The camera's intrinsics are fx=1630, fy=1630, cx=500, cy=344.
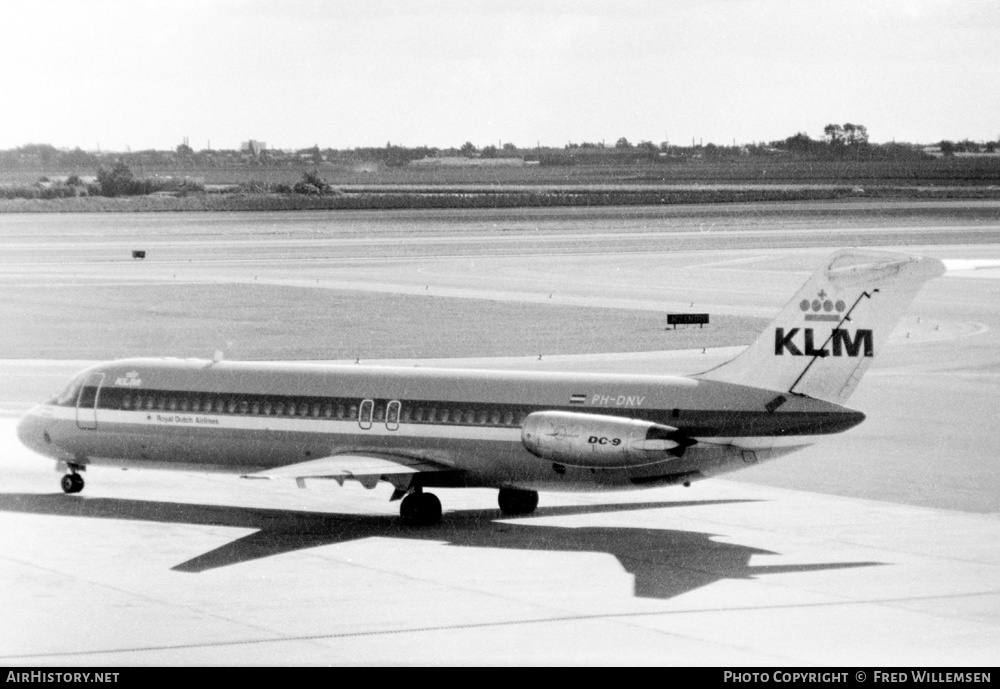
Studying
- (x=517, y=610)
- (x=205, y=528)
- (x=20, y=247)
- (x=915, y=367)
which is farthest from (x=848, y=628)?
(x=20, y=247)

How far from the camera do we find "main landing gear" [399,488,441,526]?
29.8 m

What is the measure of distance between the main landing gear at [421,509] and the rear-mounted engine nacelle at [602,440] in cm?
272

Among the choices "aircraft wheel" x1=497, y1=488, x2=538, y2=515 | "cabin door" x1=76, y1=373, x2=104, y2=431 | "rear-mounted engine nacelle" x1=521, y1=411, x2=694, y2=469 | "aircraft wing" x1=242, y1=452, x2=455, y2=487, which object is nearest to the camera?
"rear-mounted engine nacelle" x1=521, y1=411, x2=694, y2=469

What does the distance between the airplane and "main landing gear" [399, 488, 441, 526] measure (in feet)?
0.09

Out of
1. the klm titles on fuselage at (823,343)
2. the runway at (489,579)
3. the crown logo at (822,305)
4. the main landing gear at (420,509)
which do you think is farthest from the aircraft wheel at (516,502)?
the crown logo at (822,305)

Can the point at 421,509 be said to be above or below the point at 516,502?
above

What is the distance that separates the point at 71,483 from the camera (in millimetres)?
33312

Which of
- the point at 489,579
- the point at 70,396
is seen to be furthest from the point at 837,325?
the point at 70,396

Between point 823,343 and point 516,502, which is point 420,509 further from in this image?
point 823,343

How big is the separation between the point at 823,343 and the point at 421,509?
7.84 m

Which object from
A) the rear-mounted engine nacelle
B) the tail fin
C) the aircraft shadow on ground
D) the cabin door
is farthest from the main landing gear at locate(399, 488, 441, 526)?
the cabin door

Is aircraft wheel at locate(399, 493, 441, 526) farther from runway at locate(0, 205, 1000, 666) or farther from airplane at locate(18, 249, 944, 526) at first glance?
runway at locate(0, 205, 1000, 666)

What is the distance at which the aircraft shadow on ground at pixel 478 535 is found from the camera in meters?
25.7
